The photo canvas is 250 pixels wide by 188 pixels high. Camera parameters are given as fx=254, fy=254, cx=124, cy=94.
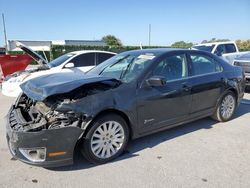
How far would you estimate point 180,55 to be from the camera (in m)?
4.46

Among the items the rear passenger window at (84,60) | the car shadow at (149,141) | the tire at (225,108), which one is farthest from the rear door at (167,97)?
the rear passenger window at (84,60)

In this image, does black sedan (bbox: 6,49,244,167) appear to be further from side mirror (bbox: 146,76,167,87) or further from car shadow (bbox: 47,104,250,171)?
car shadow (bbox: 47,104,250,171)

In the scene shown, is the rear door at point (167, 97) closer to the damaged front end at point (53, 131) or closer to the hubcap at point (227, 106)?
the damaged front end at point (53, 131)

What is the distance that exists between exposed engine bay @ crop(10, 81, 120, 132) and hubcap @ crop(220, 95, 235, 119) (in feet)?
8.64

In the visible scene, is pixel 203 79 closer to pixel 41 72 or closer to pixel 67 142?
pixel 67 142

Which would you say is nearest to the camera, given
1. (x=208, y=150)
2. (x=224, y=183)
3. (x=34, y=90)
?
(x=224, y=183)

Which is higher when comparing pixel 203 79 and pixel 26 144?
pixel 203 79

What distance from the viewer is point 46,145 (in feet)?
10.0

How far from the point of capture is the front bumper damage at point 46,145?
9.96ft

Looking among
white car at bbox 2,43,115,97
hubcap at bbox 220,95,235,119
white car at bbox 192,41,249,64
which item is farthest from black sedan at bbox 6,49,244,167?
white car at bbox 192,41,249,64

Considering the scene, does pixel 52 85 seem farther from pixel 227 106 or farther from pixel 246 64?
pixel 246 64

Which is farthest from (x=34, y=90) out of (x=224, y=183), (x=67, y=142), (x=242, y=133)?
(x=242, y=133)

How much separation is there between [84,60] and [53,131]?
5743mm

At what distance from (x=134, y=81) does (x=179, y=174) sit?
1.43 metres
